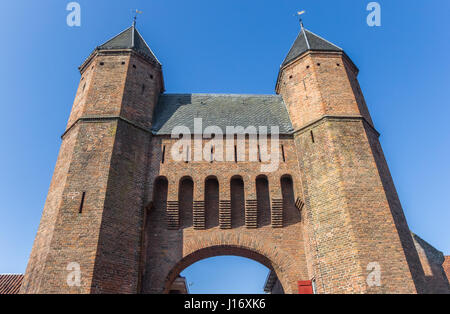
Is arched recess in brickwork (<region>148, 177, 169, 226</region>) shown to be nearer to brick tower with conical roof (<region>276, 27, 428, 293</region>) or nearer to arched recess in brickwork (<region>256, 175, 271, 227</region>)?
arched recess in brickwork (<region>256, 175, 271, 227</region>)

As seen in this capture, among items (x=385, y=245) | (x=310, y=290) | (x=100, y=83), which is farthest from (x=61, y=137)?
(x=385, y=245)

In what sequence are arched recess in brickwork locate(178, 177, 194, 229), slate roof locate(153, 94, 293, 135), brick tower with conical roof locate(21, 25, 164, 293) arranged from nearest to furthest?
brick tower with conical roof locate(21, 25, 164, 293)
arched recess in brickwork locate(178, 177, 194, 229)
slate roof locate(153, 94, 293, 135)

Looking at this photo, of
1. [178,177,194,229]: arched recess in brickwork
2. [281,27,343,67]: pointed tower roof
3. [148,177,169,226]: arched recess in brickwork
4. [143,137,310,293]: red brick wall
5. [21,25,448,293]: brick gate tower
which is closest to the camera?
[21,25,448,293]: brick gate tower

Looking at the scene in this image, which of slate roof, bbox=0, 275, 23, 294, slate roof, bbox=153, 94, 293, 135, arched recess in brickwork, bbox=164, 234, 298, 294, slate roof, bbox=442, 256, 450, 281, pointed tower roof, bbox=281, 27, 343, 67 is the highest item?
pointed tower roof, bbox=281, 27, 343, 67

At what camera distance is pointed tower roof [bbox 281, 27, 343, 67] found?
16030 millimetres

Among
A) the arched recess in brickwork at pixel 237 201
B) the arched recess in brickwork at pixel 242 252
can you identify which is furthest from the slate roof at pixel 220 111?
the arched recess in brickwork at pixel 242 252

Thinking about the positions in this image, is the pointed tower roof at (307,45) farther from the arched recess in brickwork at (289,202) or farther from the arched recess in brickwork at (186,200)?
the arched recess in brickwork at (186,200)

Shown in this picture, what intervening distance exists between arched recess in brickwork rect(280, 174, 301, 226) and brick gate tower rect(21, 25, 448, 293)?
5 cm

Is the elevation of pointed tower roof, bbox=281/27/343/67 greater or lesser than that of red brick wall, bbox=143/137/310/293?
greater

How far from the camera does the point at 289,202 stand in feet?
42.3

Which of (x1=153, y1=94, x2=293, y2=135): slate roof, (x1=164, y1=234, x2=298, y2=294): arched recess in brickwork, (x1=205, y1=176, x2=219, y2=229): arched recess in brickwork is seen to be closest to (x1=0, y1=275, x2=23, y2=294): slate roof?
(x1=164, y1=234, x2=298, y2=294): arched recess in brickwork

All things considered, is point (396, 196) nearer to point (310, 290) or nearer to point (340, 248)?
point (340, 248)

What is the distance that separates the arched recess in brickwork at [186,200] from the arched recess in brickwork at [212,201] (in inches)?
23.2

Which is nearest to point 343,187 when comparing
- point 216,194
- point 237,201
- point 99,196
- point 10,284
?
point 237,201
